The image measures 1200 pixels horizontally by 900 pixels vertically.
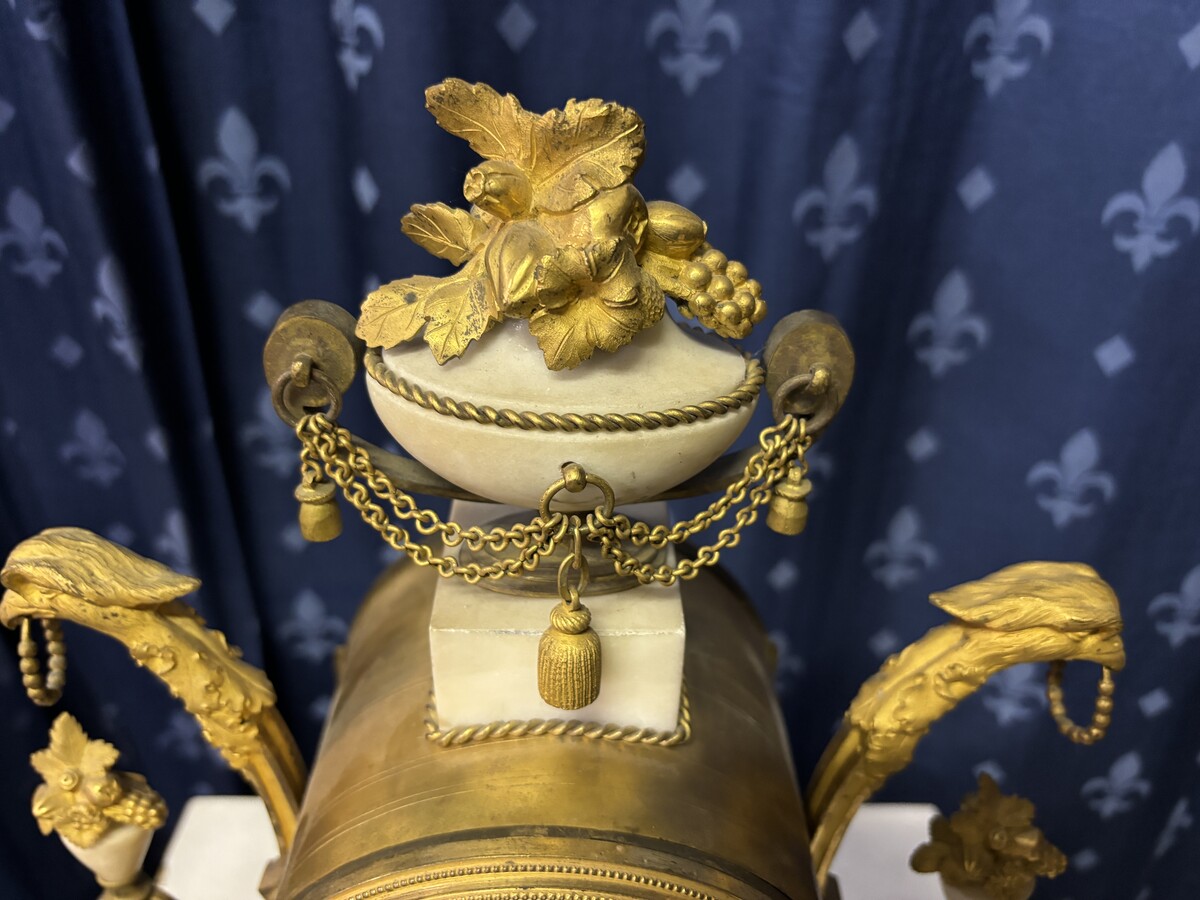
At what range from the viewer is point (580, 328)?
23.3 inches

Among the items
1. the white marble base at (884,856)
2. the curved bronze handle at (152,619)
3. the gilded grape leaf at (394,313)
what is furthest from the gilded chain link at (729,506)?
the white marble base at (884,856)

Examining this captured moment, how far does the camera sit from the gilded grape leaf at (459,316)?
61 cm

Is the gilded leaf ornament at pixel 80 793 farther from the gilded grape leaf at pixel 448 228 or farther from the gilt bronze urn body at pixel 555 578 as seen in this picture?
the gilded grape leaf at pixel 448 228

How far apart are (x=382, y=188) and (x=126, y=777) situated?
0.71 meters

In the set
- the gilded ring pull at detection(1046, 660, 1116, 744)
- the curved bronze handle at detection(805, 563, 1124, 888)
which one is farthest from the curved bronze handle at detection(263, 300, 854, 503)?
the gilded ring pull at detection(1046, 660, 1116, 744)

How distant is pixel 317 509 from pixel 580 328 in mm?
282

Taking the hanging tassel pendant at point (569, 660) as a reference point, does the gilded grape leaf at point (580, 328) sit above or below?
above

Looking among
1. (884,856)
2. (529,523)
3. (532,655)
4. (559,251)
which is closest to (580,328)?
(559,251)

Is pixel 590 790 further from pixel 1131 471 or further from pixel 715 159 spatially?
pixel 1131 471

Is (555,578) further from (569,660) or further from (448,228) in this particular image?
(448,228)

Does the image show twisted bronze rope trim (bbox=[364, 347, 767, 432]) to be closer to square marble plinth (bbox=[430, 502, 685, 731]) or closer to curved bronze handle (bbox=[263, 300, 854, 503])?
curved bronze handle (bbox=[263, 300, 854, 503])

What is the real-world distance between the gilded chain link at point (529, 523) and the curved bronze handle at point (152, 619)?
17 centimetres

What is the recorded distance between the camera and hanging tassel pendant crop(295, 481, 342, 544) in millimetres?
706

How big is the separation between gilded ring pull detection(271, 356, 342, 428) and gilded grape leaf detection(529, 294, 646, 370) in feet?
0.63
